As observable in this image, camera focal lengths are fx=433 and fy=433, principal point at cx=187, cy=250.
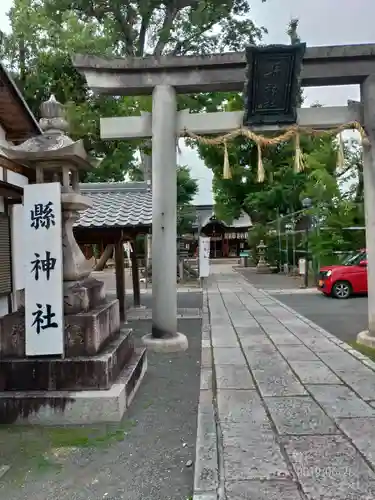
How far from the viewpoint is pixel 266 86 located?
6809 mm

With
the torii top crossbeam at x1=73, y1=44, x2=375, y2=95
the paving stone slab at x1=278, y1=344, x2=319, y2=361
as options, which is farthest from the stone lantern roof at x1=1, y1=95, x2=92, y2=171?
the paving stone slab at x1=278, y1=344, x2=319, y2=361

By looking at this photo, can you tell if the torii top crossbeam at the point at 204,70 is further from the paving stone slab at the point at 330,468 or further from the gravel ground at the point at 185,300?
the gravel ground at the point at 185,300

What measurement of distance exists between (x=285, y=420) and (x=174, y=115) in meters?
5.04

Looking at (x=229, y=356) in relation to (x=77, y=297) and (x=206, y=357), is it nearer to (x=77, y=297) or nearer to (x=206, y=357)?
(x=206, y=357)

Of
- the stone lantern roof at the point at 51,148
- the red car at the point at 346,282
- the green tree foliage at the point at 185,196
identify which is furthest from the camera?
the green tree foliage at the point at 185,196

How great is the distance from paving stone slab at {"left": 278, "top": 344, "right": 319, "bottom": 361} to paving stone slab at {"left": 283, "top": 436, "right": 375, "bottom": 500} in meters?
2.74

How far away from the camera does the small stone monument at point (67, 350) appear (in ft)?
14.0

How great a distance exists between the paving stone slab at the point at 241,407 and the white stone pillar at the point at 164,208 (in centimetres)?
238

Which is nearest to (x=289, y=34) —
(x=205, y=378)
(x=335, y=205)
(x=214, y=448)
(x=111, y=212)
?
(x=335, y=205)

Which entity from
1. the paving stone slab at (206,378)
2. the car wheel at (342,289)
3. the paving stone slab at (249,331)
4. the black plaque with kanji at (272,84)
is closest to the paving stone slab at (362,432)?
the paving stone slab at (206,378)

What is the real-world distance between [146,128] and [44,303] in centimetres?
395

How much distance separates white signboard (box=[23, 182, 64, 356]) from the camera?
4406 mm

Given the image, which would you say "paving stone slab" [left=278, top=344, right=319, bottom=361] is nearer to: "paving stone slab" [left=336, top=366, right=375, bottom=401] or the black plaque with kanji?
"paving stone slab" [left=336, top=366, right=375, bottom=401]

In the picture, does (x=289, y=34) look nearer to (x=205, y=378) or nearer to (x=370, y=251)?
(x=370, y=251)
